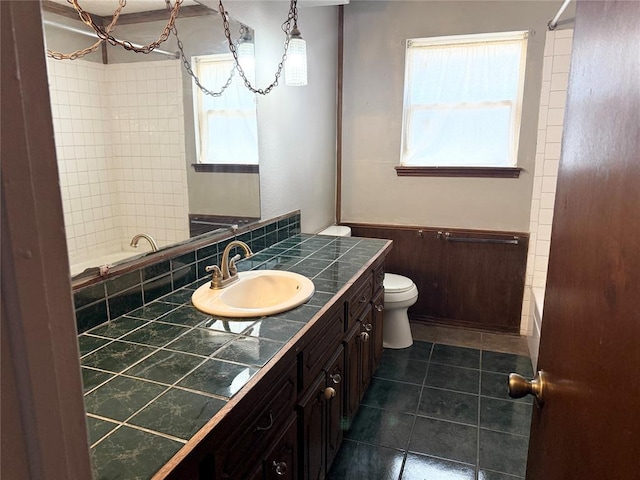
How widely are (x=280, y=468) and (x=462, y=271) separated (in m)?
2.44

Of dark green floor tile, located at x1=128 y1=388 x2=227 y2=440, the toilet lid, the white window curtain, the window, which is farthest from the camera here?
the window

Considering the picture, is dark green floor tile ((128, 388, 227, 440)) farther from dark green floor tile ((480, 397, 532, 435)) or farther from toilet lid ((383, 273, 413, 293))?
toilet lid ((383, 273, 413, 293))

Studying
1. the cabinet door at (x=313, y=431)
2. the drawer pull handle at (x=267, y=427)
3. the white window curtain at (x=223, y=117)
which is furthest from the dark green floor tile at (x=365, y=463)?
the white window curtain at (x=223, y=117)

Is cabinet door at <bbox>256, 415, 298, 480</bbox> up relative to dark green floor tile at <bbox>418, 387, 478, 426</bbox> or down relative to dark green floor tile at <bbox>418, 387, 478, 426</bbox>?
up

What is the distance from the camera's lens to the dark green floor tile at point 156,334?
4.29 feet

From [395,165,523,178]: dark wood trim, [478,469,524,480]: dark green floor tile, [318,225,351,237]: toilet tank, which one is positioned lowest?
[478,469,524,480]: dark green floor tile

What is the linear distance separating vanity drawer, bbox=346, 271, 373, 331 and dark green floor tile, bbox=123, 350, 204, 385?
0.84 meters

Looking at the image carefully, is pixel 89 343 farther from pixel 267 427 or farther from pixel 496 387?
pixel 496 387

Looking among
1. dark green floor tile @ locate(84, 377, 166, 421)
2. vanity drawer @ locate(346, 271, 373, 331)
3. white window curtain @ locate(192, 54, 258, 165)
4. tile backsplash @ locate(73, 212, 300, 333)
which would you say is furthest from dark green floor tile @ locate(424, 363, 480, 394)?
dark green floor tile @ locate(84, 377, 166, 421)

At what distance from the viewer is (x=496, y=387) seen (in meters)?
2.65

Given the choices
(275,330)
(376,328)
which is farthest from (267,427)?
(376,328)

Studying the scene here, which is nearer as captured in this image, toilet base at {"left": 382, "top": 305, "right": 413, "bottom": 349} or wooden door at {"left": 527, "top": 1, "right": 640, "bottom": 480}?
wooden door at {"left": 527, "top": 1, "right": 640, "bottom": 480}

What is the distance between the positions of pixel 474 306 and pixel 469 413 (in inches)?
45.3

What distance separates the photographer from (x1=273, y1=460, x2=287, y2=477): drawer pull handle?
50.2 inches
